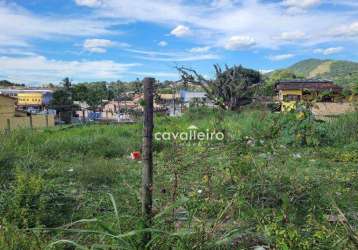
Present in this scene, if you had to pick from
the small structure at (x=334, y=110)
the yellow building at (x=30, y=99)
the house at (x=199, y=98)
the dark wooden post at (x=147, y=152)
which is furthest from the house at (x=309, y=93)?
the yellow building at (x=30, y=99)

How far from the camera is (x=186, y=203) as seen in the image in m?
3.08

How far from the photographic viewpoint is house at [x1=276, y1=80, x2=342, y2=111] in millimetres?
4558

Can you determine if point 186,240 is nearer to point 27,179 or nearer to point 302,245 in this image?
point 302,245

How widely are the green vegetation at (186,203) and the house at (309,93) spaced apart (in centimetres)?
43

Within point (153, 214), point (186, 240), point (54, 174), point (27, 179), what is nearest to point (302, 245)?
point (186, 240)

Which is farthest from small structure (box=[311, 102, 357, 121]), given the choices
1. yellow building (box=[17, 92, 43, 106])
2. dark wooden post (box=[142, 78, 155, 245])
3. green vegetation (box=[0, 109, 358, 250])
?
yellow building (box=[17, 92, 43, 106])

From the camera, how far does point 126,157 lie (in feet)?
19.6

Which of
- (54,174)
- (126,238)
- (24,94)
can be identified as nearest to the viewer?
(126,238)

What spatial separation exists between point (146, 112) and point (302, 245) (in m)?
1.20

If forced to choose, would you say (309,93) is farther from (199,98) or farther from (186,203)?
(186,203)

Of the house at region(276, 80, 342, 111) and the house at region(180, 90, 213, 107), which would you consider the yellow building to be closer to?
the house at region(180, 90, 213, 107)

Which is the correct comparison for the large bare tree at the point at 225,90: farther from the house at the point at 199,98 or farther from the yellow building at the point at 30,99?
the yellow building at the point at 30,99

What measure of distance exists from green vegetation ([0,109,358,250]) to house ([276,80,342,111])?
43cm

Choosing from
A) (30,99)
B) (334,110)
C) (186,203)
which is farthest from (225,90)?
(30,99)
